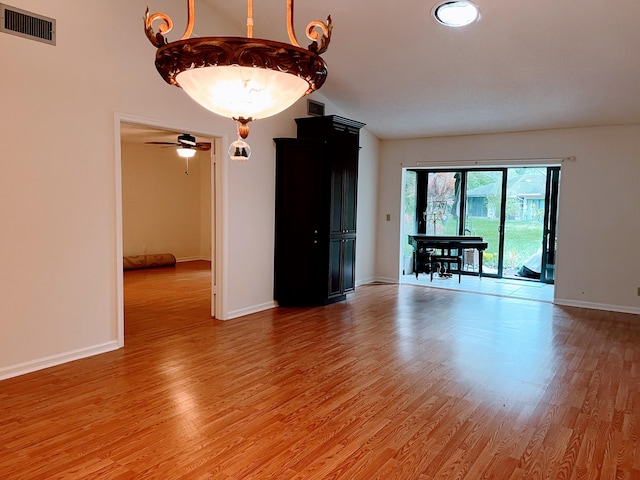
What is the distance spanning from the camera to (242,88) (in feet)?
6.50

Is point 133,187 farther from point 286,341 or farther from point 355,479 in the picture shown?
point 355,479

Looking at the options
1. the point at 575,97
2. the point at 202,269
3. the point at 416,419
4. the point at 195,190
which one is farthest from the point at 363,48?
the point at 195,190

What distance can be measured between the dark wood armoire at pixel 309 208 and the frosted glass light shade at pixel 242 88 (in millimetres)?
3665

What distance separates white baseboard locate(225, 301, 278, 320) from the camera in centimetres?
539

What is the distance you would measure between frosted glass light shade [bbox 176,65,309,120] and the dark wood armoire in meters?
3.66

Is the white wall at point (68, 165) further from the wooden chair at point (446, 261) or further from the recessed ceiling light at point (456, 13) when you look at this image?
the wooden chair at point (446, 261)

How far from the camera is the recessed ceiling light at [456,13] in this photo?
4.03m

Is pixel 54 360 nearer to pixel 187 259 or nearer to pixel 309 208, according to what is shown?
pixel 309 208

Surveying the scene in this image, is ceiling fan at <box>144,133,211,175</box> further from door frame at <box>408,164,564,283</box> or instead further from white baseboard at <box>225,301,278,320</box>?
door frame at <box>408,164,564,283</box>

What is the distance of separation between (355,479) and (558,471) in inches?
42.3

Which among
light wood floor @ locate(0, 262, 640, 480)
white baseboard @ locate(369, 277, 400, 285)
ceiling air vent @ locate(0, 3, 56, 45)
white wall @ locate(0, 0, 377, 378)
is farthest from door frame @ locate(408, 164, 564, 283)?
ceiling air vent @ locate(0, 3, 56, 45)

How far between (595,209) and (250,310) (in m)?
4.79

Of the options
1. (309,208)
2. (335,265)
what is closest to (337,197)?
(309,208)

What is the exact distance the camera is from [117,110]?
162 inches
